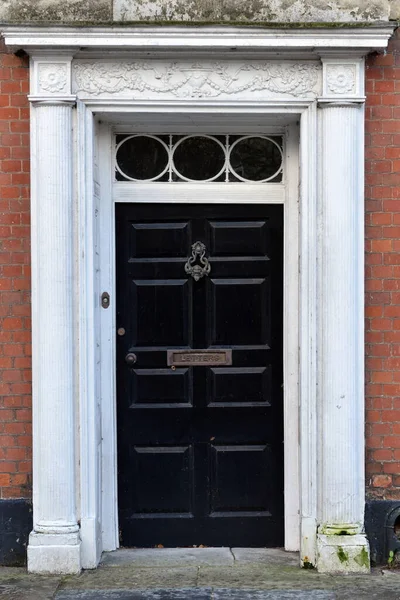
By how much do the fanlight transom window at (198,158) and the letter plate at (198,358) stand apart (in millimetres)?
1197

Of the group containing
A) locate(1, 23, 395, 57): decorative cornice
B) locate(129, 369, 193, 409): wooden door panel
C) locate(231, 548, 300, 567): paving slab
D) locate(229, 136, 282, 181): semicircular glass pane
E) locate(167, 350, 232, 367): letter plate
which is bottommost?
locate(231, 548, 300, 567): paving slab

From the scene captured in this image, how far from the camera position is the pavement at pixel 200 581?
573cm

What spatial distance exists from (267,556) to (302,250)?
6.96 feet

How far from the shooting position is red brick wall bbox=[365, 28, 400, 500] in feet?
20.3

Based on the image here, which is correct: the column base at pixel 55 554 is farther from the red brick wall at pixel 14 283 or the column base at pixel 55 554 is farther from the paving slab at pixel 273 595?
the paving slab at pixel 273 595

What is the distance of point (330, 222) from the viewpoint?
6070mm

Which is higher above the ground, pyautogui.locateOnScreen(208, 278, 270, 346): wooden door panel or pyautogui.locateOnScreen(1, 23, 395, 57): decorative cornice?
pyautogui.locateOnScreen(1, 23, 395, 57): decorative cornice

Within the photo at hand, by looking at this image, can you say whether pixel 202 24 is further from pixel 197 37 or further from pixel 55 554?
pixel 55 554

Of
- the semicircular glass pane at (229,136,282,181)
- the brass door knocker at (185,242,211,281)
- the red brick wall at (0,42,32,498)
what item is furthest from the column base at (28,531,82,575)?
the semicircular glass pane at (229,136,282,181)

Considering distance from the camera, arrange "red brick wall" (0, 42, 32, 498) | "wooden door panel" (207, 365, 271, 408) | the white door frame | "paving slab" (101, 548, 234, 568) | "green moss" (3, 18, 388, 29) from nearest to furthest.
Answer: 1. "green moss" (3, 18, 388, 29)
2. "red brick wall" (0, 42, 32, 498)
3. "paving slab" (101, 548, 234, 568)
4. the white door frame
5. "wooden door panel" (207, 365, 271, 408)

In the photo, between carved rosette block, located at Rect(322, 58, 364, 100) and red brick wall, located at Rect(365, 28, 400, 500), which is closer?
carved rosette block, located at Rect(322, 58, 364, 100)

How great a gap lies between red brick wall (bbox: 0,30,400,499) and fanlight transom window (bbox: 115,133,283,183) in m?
0.70

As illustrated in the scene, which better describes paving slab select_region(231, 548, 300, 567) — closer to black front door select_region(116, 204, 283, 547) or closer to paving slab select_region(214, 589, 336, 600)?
black front door select_region(116, 204, 283, 547)

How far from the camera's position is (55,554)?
6.03 meters
